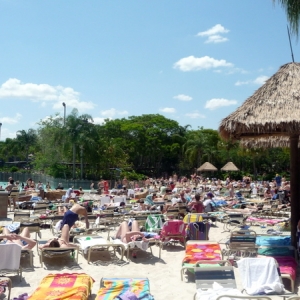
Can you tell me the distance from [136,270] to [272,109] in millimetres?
4033

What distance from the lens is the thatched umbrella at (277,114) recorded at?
759cm

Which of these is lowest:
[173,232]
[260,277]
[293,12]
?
[260,277]

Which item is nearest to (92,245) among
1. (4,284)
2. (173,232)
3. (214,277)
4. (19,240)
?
(19,240)

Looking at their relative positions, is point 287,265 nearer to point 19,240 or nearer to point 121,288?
point 121,288

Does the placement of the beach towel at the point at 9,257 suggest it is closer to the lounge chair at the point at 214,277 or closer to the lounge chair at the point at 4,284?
the lounge chair at the point at 4,284

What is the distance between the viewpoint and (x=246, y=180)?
98.7 ft

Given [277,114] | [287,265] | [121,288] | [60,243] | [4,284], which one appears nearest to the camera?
[121,288]

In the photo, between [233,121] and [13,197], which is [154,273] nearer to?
[233,121]

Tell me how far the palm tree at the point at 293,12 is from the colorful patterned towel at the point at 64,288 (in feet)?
25.3

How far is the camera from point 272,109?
25.6 feet

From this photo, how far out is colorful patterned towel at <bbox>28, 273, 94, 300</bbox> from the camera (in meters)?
5.15

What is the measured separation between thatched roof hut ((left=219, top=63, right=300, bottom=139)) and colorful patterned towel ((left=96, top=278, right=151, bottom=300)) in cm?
373

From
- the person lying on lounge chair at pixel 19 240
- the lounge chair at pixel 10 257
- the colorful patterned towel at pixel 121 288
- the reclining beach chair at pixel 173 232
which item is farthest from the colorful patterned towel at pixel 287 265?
the person lying on lounge chair at pixel 19 240

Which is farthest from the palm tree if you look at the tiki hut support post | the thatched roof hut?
the tiki hut support post
